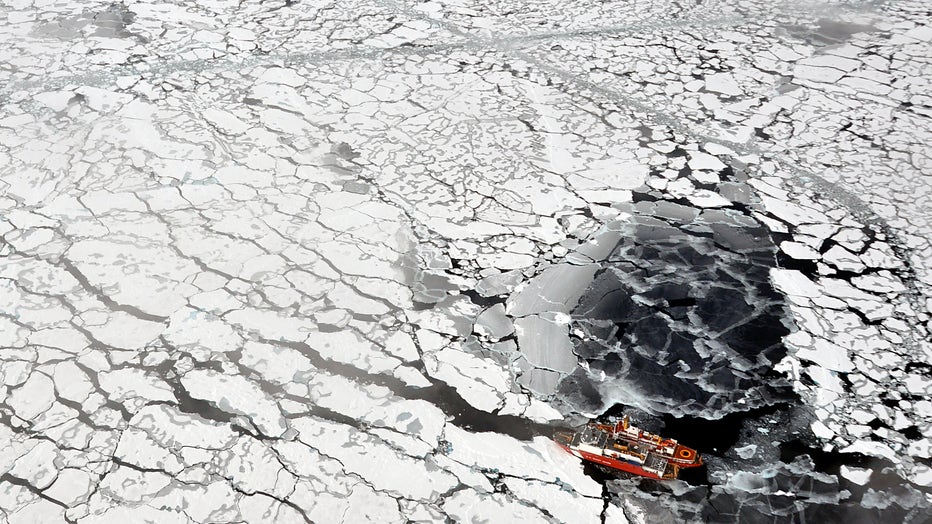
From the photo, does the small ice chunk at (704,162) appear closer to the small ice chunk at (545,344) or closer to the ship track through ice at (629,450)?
the small ice chunk at (545,344)

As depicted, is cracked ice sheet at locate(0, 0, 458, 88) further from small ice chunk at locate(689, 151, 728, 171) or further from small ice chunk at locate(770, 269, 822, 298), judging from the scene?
small ice chunk at locate(770, 269, 822, 298)

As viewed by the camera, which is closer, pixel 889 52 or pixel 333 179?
pixel 333 179

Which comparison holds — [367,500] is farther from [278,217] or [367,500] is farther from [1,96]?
[1,96]

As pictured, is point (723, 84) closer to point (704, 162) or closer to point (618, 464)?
point (704, 162)

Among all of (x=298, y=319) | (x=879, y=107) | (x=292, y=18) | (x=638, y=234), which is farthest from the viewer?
(x=292, y=18)

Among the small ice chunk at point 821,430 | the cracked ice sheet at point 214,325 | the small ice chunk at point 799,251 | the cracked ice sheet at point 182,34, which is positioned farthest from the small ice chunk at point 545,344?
the cracked ice sheet at point 182,34

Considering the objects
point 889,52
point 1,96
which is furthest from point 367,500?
point 889,52

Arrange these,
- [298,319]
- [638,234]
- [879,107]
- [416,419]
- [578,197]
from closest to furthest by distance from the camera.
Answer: [416,419]
[298,319]
[638,234]
[578,197]
[879,107]

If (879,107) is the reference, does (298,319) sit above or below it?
below
